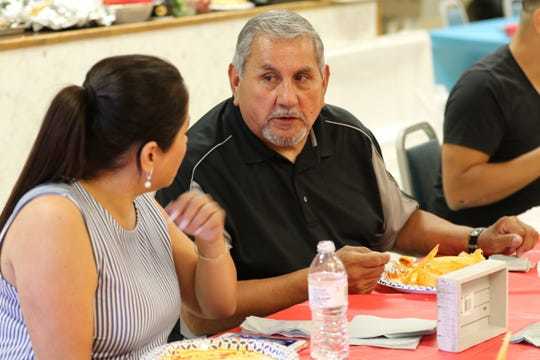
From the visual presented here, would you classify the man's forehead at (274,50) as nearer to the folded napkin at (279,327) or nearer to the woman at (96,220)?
the woman at (96,220)

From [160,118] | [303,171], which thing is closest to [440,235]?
[303,171]

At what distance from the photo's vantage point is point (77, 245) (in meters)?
1.89

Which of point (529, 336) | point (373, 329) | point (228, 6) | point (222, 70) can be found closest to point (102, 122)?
point (373, 329)

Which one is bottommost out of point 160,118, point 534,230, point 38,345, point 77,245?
point 534,230

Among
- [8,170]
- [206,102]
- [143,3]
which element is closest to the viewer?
[8,170]

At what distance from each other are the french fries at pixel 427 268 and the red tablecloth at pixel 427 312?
0.15ft

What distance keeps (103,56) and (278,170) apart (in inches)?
73.0

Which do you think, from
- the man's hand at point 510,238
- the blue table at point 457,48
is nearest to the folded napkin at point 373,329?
the man's hand at point 510,238

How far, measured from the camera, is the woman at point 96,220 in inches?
73.3

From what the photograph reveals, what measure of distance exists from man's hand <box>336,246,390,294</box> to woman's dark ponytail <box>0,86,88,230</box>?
2.39 ft

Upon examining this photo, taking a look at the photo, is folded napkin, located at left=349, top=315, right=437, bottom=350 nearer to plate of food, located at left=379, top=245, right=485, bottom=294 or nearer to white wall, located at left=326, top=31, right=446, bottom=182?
plate of food, located at left=379, top=245, right=485, bottom=294

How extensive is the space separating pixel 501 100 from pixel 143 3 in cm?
187

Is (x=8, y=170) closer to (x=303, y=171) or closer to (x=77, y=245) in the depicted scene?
(x=303, y=171)

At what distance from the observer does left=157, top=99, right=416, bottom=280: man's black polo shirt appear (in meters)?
2.59
